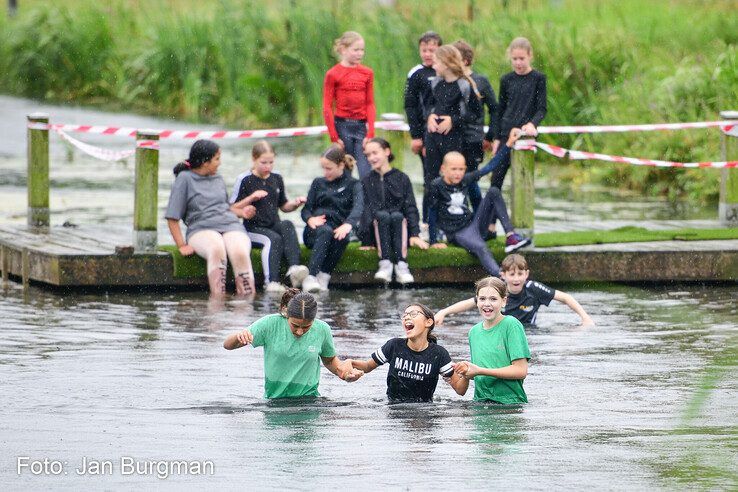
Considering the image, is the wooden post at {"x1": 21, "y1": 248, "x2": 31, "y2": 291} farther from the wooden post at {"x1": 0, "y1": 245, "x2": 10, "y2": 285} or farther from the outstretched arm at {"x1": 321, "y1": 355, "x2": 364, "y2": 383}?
the outstretched arm at {"x1": 321, "y1": 355, "x2": 364, "y2": 383}

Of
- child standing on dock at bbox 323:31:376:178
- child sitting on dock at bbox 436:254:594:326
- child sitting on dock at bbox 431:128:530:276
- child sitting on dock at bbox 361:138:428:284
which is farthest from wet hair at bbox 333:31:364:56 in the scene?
child sitting on dock at bbox 436:254:594:326

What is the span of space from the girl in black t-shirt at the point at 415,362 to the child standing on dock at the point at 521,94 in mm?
5452

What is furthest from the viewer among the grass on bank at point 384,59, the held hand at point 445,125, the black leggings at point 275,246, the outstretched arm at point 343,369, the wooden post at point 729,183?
the grass on bank at point 384,59

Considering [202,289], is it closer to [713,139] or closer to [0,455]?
[0,455]

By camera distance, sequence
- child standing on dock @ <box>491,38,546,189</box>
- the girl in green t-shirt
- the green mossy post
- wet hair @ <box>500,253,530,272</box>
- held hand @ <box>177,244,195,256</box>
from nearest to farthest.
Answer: the girl in green t-shirt, wet hair @ <box>500,253,530,272</box>, held hand @ <box>177,244,195,256</box>, child standing on dock @ <box>491,38,546,189</box>, the green mossy post

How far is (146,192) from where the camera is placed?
49.2ft

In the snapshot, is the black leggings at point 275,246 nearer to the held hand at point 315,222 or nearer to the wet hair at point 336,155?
the held hand at point 315,222

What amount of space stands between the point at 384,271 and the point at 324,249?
0.56m

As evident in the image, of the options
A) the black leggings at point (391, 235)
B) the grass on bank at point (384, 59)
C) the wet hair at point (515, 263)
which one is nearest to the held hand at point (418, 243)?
the black leggings at point (391, 235)

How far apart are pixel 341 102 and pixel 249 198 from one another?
1668 millimetres

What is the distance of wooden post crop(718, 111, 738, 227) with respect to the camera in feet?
55.3

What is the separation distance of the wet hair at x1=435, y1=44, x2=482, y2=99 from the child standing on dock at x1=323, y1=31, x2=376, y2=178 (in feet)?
3.25

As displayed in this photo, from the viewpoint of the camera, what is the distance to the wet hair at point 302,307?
1003 centimetres

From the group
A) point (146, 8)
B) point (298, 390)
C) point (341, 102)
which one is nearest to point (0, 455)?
point (298, 390)
